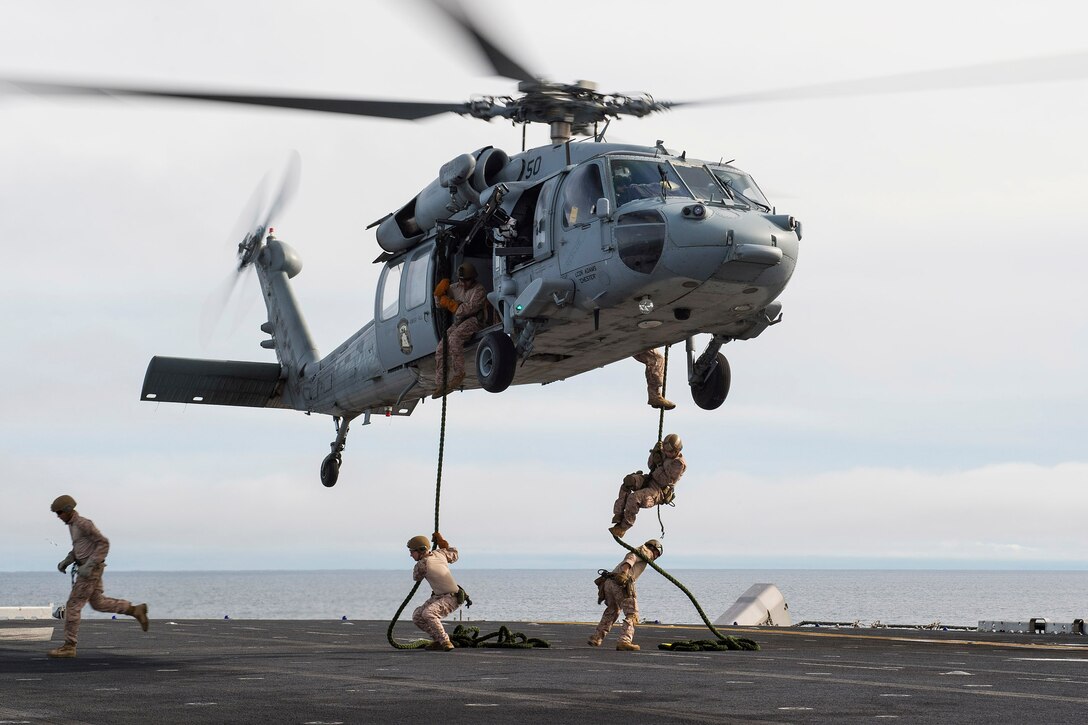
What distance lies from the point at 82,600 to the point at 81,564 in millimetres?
449

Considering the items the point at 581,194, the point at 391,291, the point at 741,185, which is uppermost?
the point at 741,185

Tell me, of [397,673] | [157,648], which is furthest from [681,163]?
[157,648]

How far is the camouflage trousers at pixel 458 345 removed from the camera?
20.2m

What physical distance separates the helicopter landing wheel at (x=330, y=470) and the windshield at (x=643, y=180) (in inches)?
420

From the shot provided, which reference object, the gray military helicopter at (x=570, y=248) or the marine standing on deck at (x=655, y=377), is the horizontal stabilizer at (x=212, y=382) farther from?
the marine standing on deck at (x=655, y=377)

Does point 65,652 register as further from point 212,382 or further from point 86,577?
point 212,382

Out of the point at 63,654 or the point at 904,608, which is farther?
the point at 904,608

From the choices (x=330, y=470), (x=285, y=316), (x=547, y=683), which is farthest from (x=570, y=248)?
(x=285, y=316)

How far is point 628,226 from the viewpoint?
17469 mm

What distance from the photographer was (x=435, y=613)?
17.2 metres

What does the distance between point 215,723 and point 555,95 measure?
11731 millimetres

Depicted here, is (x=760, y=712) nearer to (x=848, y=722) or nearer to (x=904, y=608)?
(x=848, y=722)

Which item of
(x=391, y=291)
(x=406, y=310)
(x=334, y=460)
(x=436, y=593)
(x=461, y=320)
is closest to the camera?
(x=436, y=593)

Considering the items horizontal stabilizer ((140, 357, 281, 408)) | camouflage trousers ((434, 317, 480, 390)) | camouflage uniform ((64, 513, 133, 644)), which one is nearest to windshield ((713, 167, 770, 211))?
camouflage trousers ((434, 317, 480, 390))
